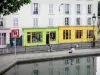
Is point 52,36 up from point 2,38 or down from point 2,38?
up

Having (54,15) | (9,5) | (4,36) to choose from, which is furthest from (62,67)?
(54,15)

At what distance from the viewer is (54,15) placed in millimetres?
55844

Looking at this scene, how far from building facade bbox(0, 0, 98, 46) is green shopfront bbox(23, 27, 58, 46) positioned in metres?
0.43

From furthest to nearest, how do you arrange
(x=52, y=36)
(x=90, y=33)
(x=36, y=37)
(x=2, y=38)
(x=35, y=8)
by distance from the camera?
(x=90, y=33) < (x=52, y=36) < (x=36, y=37) < (x=35, y=8) < (x=2, y=38)

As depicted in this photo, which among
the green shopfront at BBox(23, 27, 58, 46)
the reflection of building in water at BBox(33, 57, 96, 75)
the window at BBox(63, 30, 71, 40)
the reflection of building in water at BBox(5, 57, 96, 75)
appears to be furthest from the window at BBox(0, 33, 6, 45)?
the reflection of building in water at BBox(33, 57, 96, 75)

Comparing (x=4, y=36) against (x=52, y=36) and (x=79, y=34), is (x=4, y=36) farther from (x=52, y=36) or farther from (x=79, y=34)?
(x=79, y=34)

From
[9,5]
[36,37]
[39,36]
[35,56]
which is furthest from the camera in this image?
[39,36]

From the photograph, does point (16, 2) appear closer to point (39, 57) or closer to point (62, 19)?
point (39, 57)

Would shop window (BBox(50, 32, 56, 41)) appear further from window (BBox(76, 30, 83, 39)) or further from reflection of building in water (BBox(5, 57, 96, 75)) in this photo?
reflection of building in water (BBox(5, 57, 96, 75))

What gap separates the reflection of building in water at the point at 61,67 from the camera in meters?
32.2

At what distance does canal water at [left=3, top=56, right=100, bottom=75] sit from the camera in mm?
32188

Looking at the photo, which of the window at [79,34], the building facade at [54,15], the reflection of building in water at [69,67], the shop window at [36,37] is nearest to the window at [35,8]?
the building facade at [54,15]

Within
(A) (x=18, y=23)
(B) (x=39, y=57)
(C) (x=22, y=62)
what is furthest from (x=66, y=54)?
(A) (x=18, y=23)

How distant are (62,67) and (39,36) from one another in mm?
19583
